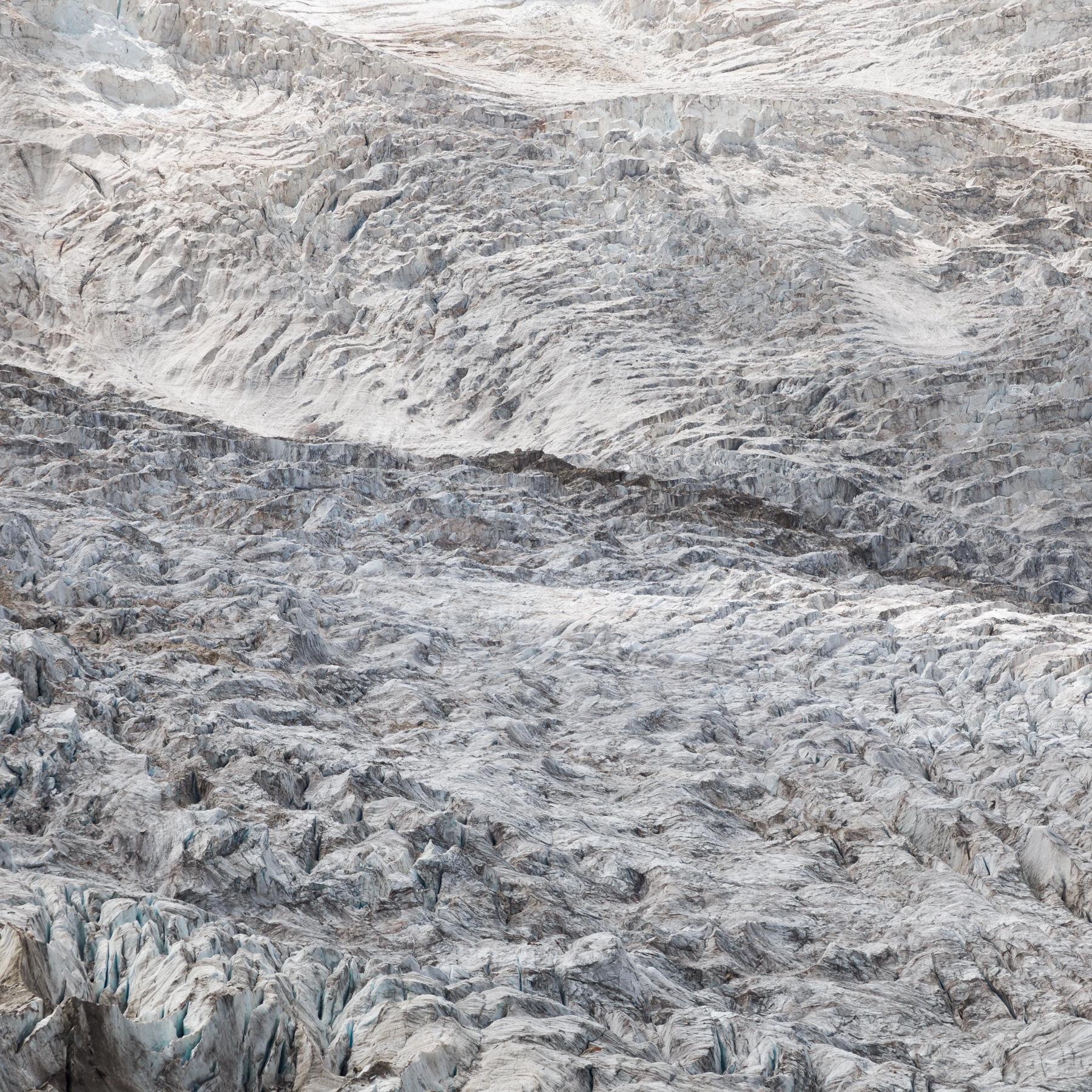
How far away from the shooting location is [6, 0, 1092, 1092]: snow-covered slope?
40.7 feet

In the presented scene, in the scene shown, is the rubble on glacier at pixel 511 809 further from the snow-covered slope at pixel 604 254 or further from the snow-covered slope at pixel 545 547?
the snow-covered slope at pixel 604 254

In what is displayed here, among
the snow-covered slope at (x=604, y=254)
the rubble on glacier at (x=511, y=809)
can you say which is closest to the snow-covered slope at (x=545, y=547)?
the rubble on glacier at (x=511, y=809)

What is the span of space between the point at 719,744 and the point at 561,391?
68.0 feet

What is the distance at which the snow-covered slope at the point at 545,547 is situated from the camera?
12406 mm

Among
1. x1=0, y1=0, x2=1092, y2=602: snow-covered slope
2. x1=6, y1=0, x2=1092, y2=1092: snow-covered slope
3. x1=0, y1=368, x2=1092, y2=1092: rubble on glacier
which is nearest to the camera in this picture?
x1=0, y1=368, x2=1092, y2=1092: rubble on glacier

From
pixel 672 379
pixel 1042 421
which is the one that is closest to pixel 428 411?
pixel 672 379

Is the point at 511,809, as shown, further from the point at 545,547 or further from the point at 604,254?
the point at 604,254

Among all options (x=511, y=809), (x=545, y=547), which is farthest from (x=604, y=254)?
(x=511, y=809)

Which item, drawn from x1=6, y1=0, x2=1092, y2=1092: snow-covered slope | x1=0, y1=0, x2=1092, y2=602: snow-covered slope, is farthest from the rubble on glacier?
x1=0, y1=0, x2=1092, y2=602: snow-covered slope

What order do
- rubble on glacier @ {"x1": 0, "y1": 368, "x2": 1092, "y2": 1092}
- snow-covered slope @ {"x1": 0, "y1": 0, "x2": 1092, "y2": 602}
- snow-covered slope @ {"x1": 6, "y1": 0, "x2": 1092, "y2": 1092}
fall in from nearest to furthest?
rubble on glacier @ {"x1": 0, "y1": 368, "x2": 1092, "y2": 1092}, snow-covered slope @ {"x1": 6, "y1": 0, "x2": 1092, "y2": 1092}, snow-covered slope @ {"x1": 0, "y1": 0, "x2": 1092, "y2": 602}

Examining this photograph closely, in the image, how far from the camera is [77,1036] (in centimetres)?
937

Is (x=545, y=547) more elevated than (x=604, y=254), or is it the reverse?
(x=604, y=254)

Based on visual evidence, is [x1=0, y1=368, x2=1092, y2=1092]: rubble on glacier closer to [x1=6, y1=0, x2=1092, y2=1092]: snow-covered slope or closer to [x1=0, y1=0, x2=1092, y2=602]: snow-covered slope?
[x1=6, y1=0, x2=1092, y2=1092]: snow-covered slope

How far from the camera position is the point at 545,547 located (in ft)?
93.1
